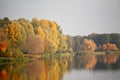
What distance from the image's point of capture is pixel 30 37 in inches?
899

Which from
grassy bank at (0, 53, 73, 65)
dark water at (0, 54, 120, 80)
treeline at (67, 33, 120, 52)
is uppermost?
A: treeline at (67, 33, 120, 52)

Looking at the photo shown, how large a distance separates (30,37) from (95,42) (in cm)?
460

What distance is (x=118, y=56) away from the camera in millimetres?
22031

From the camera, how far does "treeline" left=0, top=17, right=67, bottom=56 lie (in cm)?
2123

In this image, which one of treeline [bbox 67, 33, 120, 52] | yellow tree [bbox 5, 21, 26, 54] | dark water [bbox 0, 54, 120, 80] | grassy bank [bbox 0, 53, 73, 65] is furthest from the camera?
treeline [bbox 67, 33, 120, 52]

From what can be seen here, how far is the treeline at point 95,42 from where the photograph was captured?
22.1 m

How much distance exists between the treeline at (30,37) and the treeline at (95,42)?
1.10 metres

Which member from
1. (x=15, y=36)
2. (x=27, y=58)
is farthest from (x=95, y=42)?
(x=15, y=36)

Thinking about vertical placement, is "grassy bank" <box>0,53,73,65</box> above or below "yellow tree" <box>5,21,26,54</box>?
below

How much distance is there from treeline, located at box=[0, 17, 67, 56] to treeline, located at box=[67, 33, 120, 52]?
110 cm

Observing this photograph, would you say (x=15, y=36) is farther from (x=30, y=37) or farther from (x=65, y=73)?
(x=65, y=73)

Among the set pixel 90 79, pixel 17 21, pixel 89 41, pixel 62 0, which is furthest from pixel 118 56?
pixel 90 79

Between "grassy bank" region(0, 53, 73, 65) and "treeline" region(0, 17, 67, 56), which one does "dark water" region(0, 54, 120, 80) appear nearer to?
"grassy bank" region(0, 53, 73, 65)

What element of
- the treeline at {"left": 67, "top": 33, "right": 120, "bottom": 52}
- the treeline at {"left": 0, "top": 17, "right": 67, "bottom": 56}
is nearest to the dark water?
the treeline at {"left": 67, "top": 33, "right": 120, "bottom": 52}
